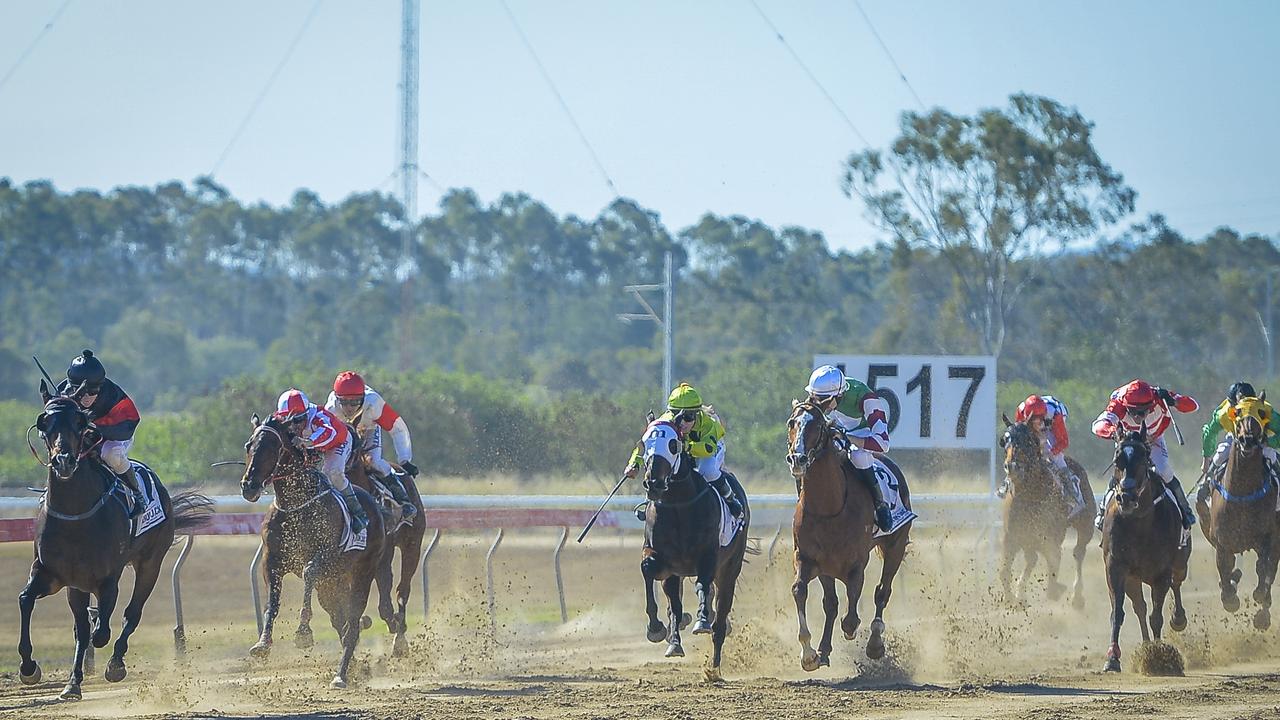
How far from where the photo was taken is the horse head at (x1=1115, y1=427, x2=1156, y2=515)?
1145 centimetres

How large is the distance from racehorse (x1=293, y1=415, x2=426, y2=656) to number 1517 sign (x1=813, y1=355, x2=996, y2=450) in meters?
4.90

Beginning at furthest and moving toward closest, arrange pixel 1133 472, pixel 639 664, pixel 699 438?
pixel 639 664, pixel 699 438, pixel 1133 472

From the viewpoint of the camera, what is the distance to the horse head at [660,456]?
10844mm

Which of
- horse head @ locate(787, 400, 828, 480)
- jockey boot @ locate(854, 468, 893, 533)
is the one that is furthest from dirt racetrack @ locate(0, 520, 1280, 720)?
horse head @ locate(787, 400, 828, 480)

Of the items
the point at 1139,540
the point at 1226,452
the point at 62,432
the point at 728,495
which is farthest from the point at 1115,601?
the point at 62,432

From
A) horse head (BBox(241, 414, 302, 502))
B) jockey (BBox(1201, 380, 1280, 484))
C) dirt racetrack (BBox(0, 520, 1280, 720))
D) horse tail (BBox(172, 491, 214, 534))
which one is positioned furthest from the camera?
jockey (BBox(1201, 380, 1280, 484))

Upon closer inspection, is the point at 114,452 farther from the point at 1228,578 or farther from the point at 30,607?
the point at 1228,578

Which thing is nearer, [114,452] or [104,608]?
[104,608]

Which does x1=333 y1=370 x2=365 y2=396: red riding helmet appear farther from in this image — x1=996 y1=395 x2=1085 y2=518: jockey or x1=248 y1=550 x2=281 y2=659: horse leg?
x1=996 y1=395 x2=1085 y2=518: jockey

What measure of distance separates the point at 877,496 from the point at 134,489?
214 inches

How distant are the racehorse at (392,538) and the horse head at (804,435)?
3.10 metres

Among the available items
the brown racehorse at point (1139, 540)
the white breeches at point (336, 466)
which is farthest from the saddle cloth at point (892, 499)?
the white breeches at point (336, 466)

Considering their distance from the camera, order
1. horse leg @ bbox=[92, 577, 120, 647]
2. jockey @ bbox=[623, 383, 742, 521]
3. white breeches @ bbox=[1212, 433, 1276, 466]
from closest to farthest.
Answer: horse leg @ bbox=[92, 577, 120, 647]
jockey @ bbox=[623, 383, 742, 521]
white breeches @ bbox=[1212, 433, 1276, 466]

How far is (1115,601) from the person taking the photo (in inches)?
462
